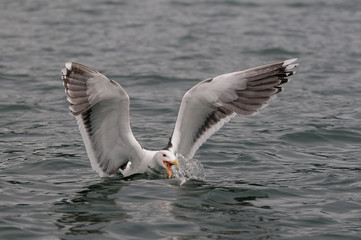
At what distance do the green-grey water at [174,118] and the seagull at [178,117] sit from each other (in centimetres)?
27

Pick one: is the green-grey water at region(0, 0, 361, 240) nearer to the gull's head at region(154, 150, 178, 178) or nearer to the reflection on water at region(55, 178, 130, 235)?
the reflection on water at region(55, 178, 130, 235)

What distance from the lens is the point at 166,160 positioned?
857 centimetres

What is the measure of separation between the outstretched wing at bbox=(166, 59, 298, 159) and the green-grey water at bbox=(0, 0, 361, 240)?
0.61m

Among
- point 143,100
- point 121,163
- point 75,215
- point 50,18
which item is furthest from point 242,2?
point 75,215

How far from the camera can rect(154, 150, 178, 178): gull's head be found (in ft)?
28.1

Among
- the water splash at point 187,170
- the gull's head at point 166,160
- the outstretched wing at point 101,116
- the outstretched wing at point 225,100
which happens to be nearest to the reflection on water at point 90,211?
the outstretched wing at point 101,116

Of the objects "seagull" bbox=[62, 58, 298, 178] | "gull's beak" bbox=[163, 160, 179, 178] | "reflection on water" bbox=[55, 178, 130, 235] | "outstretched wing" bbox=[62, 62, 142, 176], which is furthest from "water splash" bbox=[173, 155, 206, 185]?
"reflection on water" bbox=[55, 178, 130, 235]

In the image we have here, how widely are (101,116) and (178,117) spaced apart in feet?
3.08

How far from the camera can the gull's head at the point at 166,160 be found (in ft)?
28.1

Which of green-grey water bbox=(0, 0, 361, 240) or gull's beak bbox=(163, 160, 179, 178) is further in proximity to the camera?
gull's beak bbox=(163, 160, 179, 178)

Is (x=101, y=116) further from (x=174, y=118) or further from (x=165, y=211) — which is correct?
(x=174, y=118)

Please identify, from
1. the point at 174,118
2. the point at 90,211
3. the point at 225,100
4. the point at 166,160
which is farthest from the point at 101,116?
the point at 174,118

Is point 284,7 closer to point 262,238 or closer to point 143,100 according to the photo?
point 143,100

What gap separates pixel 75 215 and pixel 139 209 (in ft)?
2.25
